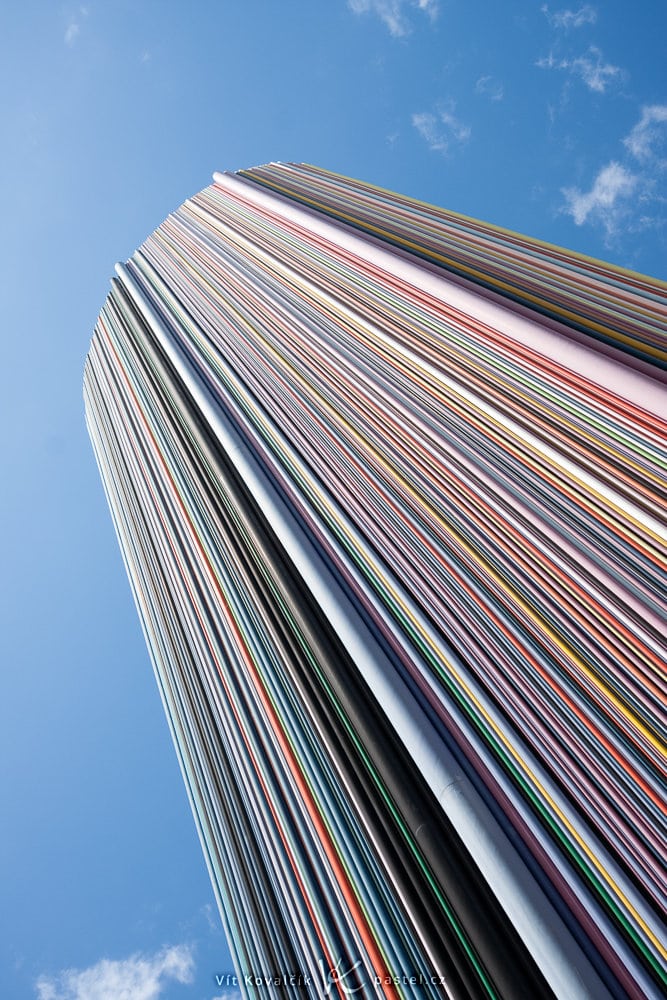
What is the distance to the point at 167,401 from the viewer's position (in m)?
5.37

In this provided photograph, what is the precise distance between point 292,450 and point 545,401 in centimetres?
159

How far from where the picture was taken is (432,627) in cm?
252

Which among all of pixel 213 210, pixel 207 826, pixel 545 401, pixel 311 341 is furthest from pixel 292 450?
pixel 213 210

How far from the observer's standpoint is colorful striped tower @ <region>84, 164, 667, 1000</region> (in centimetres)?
174

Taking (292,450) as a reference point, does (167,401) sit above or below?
above

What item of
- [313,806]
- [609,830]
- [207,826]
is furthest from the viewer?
[207,826]

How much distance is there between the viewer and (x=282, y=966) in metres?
2.10

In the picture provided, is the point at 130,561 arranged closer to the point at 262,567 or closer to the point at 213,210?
the point at 262,567

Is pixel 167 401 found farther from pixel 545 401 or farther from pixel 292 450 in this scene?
pixel 545 401

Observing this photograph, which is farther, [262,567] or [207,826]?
[262,567]

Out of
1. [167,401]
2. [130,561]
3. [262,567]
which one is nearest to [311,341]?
[167,401]

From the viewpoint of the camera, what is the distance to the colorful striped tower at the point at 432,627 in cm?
174

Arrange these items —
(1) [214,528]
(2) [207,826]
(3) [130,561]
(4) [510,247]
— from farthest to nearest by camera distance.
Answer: (3) [130,561], (4) [510,247], (1) [214,528], (2) [207,826]

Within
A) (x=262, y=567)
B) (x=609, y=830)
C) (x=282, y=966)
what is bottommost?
(x=609, y=830)
